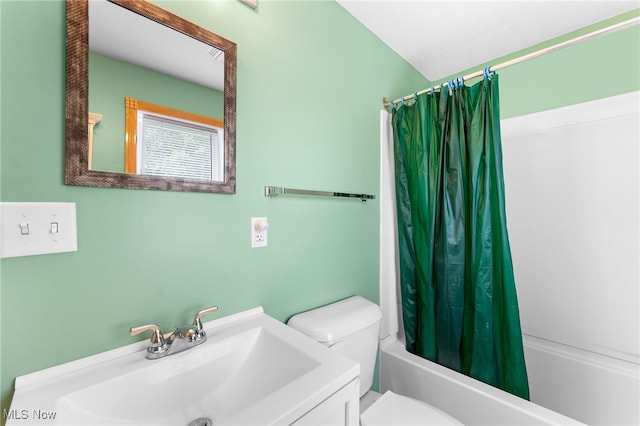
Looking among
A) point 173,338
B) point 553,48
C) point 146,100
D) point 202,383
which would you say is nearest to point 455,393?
point 202,383

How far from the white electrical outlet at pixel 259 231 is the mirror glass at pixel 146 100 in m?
0.16

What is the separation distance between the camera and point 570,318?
5.28 ft

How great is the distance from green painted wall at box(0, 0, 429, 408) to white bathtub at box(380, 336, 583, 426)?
42cm

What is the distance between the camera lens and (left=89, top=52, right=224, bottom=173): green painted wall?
716 millimetres

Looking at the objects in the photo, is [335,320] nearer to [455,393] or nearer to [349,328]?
[349,328]

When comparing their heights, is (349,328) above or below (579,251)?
below

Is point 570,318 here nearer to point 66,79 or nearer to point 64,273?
point 64,273

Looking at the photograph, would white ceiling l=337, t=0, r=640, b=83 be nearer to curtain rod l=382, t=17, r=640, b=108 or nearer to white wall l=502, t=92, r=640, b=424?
curtain rod l=382, t=17, r=640, b=108

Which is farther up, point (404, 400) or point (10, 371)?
point (10, 371)

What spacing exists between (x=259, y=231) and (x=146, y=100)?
22.1 inches

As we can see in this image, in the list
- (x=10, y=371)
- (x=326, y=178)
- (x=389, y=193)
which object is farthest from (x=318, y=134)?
(x=10, y=371)

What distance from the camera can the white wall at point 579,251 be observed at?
144 centimetres

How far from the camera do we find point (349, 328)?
1137 millimetres

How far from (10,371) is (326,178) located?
3.80ft
